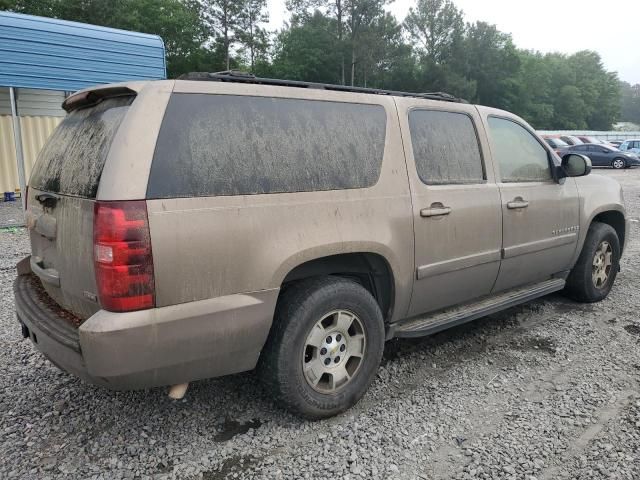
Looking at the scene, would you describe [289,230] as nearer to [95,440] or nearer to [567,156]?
[95,440]

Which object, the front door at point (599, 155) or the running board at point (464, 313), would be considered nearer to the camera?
the running board at point (464, 313)

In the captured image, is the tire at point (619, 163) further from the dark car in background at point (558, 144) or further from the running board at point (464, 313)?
the running board at point (464, 313)

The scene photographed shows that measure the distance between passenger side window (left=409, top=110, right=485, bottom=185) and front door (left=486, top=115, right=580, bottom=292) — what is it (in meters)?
0.25

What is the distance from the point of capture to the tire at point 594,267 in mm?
4867

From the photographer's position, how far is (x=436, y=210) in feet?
11.1

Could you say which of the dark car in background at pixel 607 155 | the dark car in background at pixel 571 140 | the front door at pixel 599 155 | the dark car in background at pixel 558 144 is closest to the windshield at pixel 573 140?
the dark car in background at pixel 571 140

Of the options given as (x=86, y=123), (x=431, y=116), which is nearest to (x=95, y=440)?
(x=86, y=123)

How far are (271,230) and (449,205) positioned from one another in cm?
142

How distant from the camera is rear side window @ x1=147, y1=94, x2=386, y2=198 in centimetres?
242

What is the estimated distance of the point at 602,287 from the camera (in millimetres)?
5152

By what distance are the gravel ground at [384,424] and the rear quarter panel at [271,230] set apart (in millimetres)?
700

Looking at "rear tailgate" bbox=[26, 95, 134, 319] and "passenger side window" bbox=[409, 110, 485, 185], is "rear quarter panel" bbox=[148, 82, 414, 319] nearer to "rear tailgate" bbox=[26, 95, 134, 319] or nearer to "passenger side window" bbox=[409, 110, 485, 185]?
"passenger side window" bbox=[409, 110, 485, 185]

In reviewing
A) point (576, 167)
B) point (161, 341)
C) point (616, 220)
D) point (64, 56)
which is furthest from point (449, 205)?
point (64, 56)

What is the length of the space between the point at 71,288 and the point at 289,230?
1.15 metres
